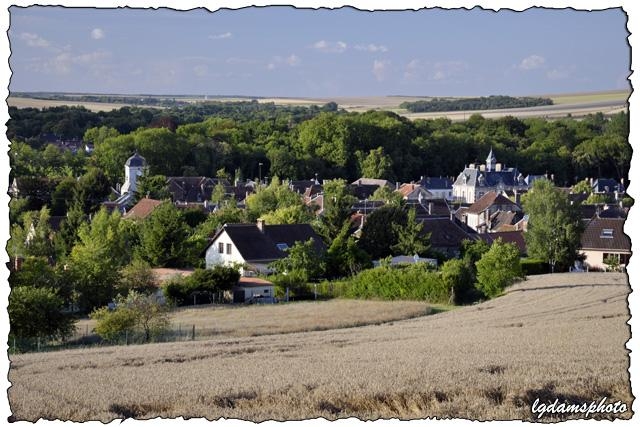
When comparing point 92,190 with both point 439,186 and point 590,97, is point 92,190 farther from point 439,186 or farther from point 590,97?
point 590,97

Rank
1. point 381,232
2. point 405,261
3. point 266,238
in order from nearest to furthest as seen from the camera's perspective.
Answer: point 405,261
point 266,238
point 381,232

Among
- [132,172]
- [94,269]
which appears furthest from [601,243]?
[132,172]

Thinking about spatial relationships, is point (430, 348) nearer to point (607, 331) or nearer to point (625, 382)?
point (607, 331)

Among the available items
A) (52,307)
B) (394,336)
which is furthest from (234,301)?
(394,336)

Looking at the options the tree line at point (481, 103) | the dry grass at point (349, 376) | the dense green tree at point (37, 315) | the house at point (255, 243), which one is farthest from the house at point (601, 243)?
the dense green tree at point (37, 315)

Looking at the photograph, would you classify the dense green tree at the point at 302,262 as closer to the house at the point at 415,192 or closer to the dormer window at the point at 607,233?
the dormer window at the point at 607,233

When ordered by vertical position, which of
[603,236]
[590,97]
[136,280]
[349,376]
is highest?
[590,97]
